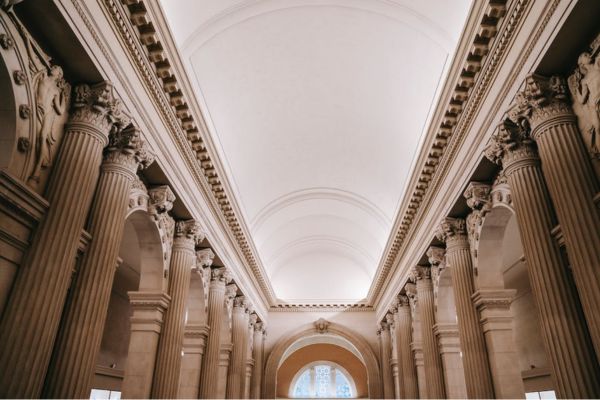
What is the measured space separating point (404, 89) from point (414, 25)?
196cm

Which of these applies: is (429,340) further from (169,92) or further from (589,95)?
(169,92)

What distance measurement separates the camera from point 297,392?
102 feet

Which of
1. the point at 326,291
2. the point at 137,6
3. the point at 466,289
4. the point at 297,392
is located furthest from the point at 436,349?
the point at 297,392

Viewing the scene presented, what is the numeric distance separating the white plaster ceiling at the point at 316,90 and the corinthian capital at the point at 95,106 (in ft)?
10.5

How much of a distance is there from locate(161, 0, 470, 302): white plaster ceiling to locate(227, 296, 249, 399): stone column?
10.3 feet

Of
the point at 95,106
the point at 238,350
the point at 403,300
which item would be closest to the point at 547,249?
the point at 95,106

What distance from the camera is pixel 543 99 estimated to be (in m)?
6.37

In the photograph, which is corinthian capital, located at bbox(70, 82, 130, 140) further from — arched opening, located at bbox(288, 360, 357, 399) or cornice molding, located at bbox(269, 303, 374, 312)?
arched opening, located at bbox(288, 360, 357, 399)

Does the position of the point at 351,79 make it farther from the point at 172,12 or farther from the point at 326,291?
the point at 326,291

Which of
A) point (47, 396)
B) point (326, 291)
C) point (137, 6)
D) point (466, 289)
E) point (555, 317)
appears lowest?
point (47, 396)

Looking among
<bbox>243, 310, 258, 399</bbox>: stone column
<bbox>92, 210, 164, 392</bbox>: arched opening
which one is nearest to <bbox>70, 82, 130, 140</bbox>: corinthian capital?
<bbox>92, 210, 164, 392</bbox>: arched opening

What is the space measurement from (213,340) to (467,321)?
7.01 meters

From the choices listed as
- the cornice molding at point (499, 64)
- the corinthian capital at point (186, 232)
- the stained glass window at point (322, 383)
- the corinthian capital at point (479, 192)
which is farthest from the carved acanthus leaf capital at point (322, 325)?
the corinthian capital at point (479, 192)

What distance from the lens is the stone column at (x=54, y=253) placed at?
4.89 metres
